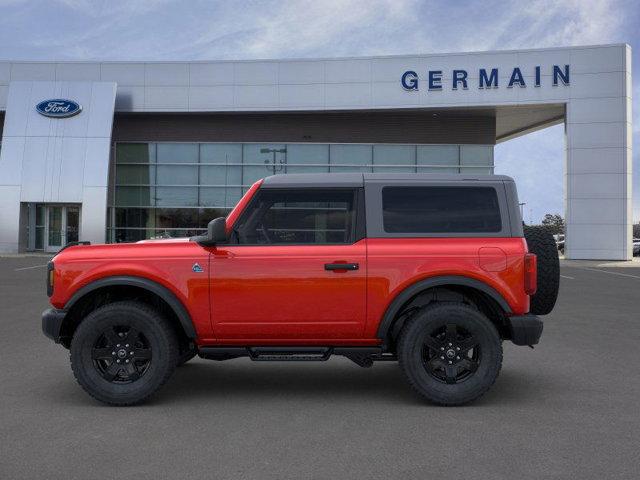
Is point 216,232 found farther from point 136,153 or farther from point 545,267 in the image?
point 136,153

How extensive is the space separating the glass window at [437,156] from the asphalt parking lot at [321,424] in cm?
2599

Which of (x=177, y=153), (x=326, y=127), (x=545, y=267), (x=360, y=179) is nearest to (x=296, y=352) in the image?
(x=360, y=179)

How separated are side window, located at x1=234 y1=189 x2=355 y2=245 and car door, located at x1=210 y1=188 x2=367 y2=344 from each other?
2 cm

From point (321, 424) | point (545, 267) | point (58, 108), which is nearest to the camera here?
point (321, 424)

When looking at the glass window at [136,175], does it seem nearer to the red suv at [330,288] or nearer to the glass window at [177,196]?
the glass window at [177,196]

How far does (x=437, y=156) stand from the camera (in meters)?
32.9

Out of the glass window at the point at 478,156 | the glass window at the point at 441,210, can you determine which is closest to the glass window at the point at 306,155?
the glass window at the point at 478,156

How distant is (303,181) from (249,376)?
2089 millimetres

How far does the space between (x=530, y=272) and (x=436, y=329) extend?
86 cm

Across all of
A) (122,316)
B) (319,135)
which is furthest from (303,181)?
(319,135)

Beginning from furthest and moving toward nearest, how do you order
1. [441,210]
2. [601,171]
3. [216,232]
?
1. [601,171]
2. [441,210]
3. [216,232]

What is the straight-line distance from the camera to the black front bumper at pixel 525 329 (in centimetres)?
511

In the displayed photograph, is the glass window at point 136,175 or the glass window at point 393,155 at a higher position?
the glass window at point 393,155

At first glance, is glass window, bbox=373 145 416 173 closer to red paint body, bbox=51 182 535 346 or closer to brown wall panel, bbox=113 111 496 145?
brown wall panel, bbox=113 111 496 145
